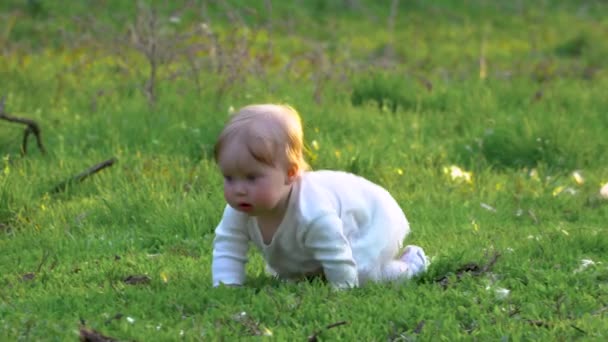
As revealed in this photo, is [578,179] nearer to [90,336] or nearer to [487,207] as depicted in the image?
[487,207]

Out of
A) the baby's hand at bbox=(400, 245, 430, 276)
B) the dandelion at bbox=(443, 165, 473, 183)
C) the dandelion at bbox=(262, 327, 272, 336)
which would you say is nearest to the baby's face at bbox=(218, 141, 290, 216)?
the dandelion at bbox=(262, 327, 272, 336)

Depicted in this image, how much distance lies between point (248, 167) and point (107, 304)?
797 millimetres

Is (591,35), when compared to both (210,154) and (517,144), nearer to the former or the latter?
(517,144)

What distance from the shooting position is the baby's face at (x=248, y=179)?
4.50 meters

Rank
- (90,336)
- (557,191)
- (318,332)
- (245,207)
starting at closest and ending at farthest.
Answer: (90,336) → (318,332) → (245,207) → (557,191)

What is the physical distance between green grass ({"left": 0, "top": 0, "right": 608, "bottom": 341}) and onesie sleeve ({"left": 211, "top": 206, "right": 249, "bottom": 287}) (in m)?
0.09

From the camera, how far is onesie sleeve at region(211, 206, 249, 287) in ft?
15.9

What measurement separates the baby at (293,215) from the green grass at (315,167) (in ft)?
0.36

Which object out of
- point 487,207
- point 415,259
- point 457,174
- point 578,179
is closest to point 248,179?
point 415,259

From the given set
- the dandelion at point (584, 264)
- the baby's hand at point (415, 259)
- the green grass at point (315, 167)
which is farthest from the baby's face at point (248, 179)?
the dandelion at point (584, 264)

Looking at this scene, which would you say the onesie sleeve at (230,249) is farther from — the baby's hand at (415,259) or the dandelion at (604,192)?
the dandelion at (604,192)

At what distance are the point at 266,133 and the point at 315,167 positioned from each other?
263 centimetres

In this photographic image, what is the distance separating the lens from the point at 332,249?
4.62 metres

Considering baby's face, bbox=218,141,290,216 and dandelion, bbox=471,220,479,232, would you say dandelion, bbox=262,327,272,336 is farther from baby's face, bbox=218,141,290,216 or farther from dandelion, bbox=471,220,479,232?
dandelion, bbox=471,220,479,232
